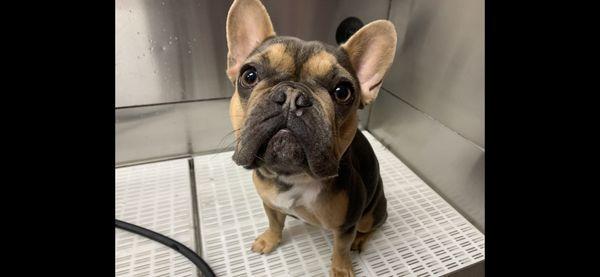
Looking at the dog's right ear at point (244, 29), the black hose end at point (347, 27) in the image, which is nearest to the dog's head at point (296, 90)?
the dog's right ear at point (244, 29)

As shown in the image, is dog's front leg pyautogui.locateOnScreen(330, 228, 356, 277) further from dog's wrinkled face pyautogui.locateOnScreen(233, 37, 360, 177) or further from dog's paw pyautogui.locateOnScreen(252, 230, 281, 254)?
dog's wrinkled face pyautogui.locateOnScreen(233, 37, 360, 177)

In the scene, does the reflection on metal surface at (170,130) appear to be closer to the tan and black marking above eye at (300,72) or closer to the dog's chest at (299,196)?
the dog's chest at (299,196)

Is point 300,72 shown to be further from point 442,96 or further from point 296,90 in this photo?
point 442,96

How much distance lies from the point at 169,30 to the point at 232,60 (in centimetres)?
82

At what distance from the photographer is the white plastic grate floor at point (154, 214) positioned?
1452mm

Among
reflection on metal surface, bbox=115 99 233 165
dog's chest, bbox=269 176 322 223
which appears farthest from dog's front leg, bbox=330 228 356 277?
reflection on metal surface, bbox=115 99 233 165

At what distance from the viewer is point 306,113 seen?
Answer: 0.89m

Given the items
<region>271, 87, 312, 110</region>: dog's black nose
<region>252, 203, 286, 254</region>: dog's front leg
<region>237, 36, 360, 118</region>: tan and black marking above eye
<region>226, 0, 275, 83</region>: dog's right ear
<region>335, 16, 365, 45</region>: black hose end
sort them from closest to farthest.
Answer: <region>271, 87, 312, 110</region>: dog's black nose → <region>237, 36, 360, 118</region>: tan and black marking above eye → <region>226, 0, 275, 83</region>: dog's right ear → <region>252, 203, 286, 254</region>: dog's front leg → <region>335, 16, 365, 45</region>: black hose end

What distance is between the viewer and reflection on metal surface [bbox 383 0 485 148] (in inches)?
64.7

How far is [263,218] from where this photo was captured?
174 cm

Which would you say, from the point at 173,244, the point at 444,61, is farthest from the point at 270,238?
the point at 444,61

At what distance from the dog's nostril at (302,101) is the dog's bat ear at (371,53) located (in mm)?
336
